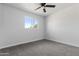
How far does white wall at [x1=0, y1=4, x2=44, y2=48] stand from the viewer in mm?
3465

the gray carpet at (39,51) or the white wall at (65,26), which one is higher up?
the white wall at (65,26)

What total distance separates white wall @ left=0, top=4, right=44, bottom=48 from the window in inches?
10.5

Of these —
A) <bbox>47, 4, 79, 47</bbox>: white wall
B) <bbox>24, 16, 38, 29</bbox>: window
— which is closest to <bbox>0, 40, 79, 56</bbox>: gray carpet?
<bbox>47, 4, 79, 47</bbox>: white wall

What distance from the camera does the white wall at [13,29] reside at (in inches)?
136

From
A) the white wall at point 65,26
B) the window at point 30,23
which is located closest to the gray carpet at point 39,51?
the white wall at point 65,26

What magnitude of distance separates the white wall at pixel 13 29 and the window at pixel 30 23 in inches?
10.5

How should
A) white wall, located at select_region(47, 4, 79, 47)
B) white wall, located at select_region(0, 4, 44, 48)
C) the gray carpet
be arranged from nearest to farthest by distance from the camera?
the gray carpet < white wall, located at select_region(0, 4, 44, 48) < white wall, located at select_region(47, 4, 79, 47)

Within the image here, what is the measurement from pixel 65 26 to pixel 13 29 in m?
3.33

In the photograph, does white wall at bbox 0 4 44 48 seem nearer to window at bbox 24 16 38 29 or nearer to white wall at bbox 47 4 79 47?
window at bbox 24 16 38 29

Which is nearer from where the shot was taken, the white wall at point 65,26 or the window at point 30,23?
the white wall at point 65,26

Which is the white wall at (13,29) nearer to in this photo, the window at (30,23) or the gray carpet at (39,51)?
the window at (30,23)

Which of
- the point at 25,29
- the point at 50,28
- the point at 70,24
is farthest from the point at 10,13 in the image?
the point at 70,24

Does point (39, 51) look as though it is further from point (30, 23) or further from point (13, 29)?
point (30, 23)

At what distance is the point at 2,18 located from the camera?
338 centimetres
